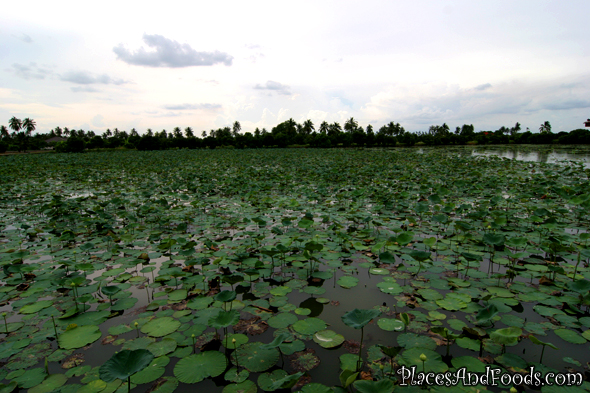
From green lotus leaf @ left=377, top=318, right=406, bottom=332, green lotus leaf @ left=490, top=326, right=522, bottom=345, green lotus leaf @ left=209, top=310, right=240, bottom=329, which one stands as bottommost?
green lotus leaf @ left=377, top=318, right=406, bottom=332

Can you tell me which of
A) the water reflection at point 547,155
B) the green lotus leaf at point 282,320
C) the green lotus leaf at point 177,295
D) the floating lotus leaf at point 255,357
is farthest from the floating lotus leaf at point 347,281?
the water reflection at point 547,155

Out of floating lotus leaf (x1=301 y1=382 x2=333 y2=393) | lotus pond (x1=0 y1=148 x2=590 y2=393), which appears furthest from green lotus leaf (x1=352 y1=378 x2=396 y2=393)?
floating lotus leaf (x1=301 y1=382 x2=333 y2=393)

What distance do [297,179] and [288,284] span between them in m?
8.64

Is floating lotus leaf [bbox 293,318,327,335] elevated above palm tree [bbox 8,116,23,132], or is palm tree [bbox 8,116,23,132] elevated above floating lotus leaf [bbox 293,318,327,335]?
palm tree [bbox 8,116,23,132]

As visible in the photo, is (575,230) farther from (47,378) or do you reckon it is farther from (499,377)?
(47,378)

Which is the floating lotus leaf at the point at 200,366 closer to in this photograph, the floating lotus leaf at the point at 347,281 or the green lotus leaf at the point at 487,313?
the floating lotus leaf at the point at 347,281

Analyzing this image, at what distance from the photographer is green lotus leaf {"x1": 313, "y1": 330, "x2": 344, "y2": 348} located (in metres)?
2.53

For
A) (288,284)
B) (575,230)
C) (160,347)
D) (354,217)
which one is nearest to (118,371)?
(160,347)

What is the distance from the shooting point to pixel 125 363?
186 centimetres

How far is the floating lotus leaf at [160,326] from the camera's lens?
2.70 metres

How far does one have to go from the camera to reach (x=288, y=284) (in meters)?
3.66

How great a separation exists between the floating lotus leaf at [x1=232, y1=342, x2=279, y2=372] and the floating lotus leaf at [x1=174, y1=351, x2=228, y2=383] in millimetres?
143

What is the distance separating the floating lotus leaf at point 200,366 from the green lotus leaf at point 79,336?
1007 mm

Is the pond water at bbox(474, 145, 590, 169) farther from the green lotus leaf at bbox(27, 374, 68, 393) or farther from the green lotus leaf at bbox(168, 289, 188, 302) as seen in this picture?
the green lotus leaf at bbox(27, 374, 68, 393)
